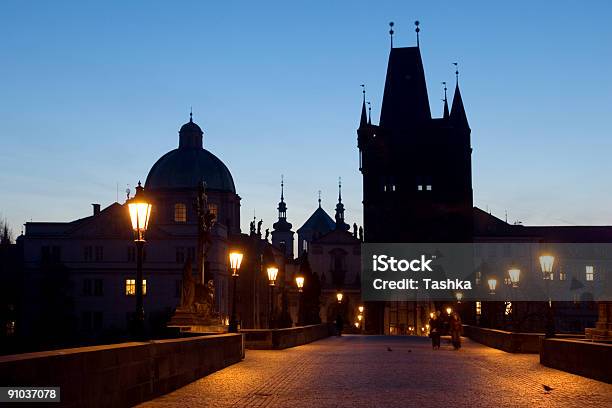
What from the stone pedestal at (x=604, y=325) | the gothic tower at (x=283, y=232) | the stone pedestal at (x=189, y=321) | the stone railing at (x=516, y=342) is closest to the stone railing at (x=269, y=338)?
the stone pedestal at (x=189, y=321)

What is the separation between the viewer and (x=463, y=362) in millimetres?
28812

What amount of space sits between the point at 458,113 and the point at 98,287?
5050cm

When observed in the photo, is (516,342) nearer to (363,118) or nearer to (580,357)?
(580,357)

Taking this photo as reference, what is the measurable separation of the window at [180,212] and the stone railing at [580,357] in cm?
8857

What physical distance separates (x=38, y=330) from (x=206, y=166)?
104ft

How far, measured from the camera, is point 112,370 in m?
13.0

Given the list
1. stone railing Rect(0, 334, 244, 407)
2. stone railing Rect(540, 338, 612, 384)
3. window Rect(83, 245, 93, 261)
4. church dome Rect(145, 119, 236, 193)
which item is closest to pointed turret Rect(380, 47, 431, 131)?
church dome Rect(145, 119, 236, 193)

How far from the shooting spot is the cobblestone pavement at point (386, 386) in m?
15.3

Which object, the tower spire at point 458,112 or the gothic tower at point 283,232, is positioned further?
the gothic tower at point 283,232

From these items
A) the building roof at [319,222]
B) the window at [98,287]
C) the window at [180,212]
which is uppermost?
the building roof at [319,222]

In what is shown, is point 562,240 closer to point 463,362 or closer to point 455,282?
point 455,282

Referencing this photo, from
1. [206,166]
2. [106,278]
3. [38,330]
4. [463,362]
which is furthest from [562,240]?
[463,362]

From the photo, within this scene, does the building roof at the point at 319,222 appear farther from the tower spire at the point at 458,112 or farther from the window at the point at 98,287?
the window at the point at 98,287

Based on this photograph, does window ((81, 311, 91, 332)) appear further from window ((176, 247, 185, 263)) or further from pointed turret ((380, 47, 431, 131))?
pointed turret ((380, 47, 431, 131))
